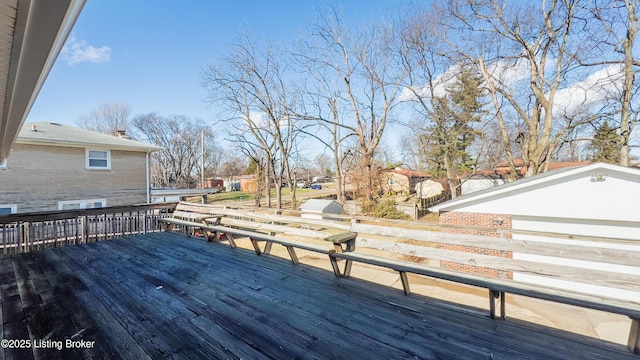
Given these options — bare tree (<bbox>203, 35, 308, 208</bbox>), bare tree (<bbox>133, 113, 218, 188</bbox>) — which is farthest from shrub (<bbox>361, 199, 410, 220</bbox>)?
bare tree (<bbox>133, 113, 218, 188</bbox>)

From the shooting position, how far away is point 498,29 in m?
12.3

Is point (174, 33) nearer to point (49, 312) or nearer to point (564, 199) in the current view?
point (49, 312)

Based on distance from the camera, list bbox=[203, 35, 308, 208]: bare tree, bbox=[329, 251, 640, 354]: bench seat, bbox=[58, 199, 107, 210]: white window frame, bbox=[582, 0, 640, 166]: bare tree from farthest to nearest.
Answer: bbox=[203, 35, 308, 208]: bare tree
bbox=[58, 199, 107, 210]: white window frame
bbox=[582, 0, 640, 166]: bare tree
bbox=[329, 251, 640, 354]: bench seat

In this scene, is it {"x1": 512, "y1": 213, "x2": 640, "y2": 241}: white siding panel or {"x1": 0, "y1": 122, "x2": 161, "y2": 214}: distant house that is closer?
{"x1": 512, "y1": 213, "x2": 640, "y2": 241}: white siding panel

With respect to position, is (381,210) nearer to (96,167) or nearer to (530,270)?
(530,270)

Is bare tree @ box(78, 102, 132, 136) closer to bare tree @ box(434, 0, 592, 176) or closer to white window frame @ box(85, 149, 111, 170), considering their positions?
white window frame @ box(85, 149, 111, 170)

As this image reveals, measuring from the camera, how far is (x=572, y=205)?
6.94 m

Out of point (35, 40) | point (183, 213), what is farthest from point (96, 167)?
point (35, 40)

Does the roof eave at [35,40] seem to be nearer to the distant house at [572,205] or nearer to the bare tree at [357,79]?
the distant house at [572,205]

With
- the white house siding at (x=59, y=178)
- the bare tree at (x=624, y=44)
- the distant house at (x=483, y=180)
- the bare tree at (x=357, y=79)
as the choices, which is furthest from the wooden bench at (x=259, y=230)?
the distant house at (x=483, y=180)

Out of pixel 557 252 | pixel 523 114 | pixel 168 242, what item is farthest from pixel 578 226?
pixel 168 242

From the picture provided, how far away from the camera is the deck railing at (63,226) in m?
5.27

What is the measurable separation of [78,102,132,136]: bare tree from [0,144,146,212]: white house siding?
833 inches

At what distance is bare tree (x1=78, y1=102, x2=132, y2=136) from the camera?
28516mm
